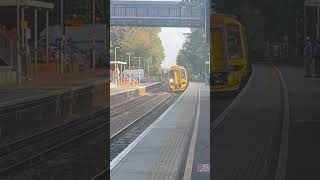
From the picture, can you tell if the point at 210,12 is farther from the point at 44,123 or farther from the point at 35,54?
the point at 35,54

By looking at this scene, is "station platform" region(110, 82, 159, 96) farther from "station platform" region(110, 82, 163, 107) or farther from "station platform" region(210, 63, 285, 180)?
"station platform" region(210, 63, 285, 180)

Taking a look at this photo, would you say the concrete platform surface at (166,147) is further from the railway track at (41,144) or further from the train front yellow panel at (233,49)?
the railway track at (41,144)

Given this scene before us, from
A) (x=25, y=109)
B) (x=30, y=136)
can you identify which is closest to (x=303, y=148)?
(x=30, y=136)

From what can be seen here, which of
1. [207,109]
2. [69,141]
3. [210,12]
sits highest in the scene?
[210,12]

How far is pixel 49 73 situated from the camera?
23.5 feet

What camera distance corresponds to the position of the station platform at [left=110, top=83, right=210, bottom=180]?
1.73m

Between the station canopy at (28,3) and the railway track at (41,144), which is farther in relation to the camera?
the station canopy at (28,3)

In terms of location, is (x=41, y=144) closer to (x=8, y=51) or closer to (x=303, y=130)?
(x=303, y=130)

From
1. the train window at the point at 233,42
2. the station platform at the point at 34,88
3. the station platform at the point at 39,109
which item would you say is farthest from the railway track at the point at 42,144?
the train window at the point at 233,42

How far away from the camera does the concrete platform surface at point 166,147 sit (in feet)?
5.72

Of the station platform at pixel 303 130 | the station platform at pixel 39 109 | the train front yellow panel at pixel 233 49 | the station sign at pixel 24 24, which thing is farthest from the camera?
the station sign at pixel 24 24

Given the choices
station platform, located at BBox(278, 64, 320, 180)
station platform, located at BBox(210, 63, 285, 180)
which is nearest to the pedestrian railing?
station platform, located at BBox(210, 63, 285, 180)

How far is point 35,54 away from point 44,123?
1.88 m

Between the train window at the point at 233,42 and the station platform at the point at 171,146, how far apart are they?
2297 millimetres
